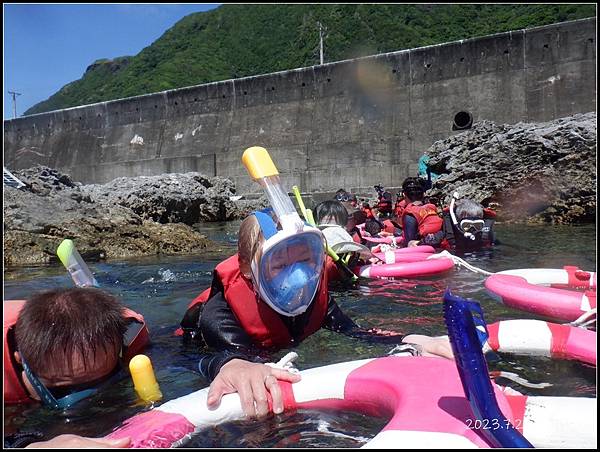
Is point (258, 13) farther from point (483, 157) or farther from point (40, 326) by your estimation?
point (40, 326)

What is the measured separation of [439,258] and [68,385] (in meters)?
3.84

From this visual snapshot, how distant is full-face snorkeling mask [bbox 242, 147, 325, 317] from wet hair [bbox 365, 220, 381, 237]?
5.24 m

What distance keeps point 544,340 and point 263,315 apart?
4.40 ft

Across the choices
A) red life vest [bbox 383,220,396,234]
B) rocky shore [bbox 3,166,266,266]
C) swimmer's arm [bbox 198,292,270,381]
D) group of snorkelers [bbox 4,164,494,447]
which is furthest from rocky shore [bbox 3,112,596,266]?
swimmer's arm [bbox 198,292,270,381]

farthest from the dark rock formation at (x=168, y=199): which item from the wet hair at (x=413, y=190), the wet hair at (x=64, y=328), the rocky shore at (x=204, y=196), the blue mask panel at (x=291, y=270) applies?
the blue mask panel at (x=291, y=270)

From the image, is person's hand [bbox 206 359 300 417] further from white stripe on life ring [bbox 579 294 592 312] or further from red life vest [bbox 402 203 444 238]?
red life vest [bbox 402 203 444 238]

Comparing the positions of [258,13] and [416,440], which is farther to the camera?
[258,13]

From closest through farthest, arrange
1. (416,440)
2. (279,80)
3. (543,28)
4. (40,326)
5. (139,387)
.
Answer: (416,440), (40,326), (139,387), (543,28), (279,80)

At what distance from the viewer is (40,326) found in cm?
200

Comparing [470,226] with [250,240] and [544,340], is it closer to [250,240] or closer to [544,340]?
[544,340]

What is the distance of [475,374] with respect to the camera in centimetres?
126

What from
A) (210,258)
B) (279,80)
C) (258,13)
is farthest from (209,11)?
(210,258)

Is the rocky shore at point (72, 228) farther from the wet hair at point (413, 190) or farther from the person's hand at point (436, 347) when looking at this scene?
the person's hand at point (436, 347)

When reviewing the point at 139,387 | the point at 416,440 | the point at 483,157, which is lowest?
the point at 139,387
